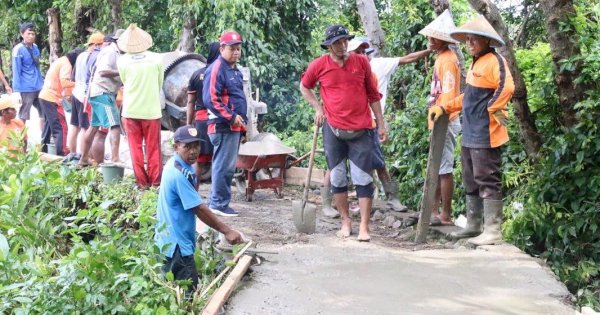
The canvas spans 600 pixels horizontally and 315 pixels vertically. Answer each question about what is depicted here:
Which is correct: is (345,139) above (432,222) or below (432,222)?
above

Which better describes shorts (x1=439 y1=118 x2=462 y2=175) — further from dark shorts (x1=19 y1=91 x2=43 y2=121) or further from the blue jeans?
dark shorts (x1=19 y1=91 x2=43 y2=121)

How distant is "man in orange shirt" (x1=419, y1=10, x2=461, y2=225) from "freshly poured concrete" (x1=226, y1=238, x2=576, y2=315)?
3.28ft

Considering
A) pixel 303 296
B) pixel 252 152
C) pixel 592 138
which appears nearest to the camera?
pixel 303 296

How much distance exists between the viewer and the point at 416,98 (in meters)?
10.5

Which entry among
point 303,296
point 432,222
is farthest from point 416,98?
point 303,296

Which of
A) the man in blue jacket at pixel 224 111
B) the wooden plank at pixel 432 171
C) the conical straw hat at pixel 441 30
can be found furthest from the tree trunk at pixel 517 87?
the man in blue jacket at pixel 224 111

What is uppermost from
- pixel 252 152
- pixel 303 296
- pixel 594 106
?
pixel 594 106

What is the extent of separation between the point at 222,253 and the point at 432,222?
7.54ft

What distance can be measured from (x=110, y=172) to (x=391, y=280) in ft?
14.7

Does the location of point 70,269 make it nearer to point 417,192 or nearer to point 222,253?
point 222,253

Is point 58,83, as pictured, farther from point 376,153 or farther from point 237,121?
point 376,153

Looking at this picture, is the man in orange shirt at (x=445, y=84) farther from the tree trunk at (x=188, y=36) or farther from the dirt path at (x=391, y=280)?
the tree trunk at (x=188, y=36)

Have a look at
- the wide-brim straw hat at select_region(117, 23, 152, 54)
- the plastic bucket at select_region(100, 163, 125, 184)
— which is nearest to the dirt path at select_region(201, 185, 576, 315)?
the plastic bucket at select_region(100, 163, 125, 184)

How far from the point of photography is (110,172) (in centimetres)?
895
